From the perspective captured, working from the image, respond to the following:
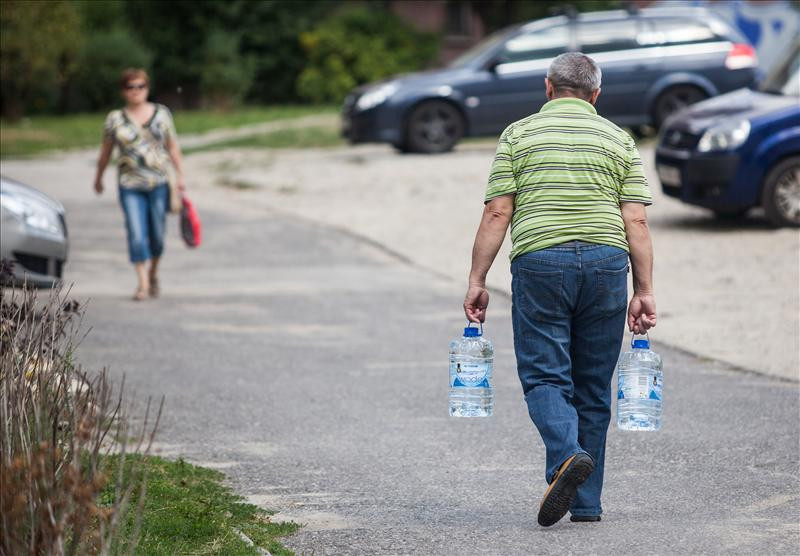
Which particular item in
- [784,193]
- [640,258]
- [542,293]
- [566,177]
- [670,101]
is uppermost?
[566,177]

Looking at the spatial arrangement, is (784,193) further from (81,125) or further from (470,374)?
(81,125)

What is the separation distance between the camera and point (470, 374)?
5.77 metres

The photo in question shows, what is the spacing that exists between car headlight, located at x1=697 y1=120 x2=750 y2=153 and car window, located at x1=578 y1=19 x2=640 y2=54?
768 centimetres

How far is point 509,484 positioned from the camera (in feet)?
20.5

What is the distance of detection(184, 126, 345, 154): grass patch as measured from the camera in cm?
2605

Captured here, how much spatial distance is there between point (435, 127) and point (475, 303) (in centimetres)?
1631

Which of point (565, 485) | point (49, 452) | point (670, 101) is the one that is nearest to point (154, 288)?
point (565, 485)

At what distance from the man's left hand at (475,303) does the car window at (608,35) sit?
659 inches

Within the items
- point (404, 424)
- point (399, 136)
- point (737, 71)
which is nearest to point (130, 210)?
point (404, 424)

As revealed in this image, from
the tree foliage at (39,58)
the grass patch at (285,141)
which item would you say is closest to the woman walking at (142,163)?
the grass patch at (285,141)

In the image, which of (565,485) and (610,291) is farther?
(610,291)

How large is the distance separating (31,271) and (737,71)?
545 inches

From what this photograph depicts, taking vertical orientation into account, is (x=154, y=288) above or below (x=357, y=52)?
below

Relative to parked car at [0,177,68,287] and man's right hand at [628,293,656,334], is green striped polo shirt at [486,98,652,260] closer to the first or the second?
man's right hand at [628,293,656,334]
